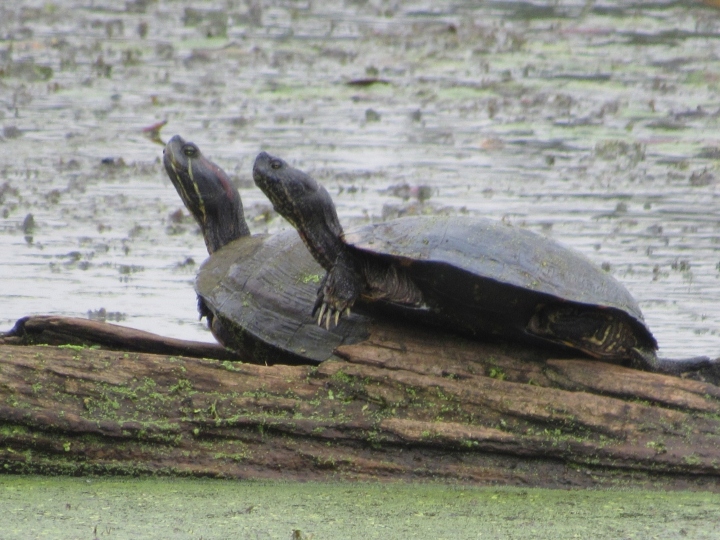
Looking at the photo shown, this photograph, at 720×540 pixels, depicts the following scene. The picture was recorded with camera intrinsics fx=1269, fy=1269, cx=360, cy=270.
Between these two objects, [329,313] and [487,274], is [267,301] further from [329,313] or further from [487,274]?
[487,274]

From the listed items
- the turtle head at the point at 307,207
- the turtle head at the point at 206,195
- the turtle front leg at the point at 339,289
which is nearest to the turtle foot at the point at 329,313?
the turtle front leg at the point at 339,289

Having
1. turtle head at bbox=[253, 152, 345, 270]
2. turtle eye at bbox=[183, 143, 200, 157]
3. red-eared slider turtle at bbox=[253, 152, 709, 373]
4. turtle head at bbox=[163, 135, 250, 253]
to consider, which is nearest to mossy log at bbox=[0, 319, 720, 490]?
red-eared slider turtle at bbox=[253, 152, 709, 373]

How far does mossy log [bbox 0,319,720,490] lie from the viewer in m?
3.51

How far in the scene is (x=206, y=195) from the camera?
500cm

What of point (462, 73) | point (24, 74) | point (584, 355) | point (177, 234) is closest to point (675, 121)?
point (462, 73)

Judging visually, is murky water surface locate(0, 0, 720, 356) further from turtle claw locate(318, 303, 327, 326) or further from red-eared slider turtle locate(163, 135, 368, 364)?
turtle claw locate(318, 303, 327, 326)

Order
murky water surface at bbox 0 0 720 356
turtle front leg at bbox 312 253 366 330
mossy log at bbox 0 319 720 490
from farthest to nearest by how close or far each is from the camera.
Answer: murky water surface at bbox 0 0 720 356 → turtle front leg at bbox 312 253 366 330 → mossy log at bbox 0 319 720 490

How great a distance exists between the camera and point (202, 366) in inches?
145

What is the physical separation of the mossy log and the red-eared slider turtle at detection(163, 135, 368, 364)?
277 mm

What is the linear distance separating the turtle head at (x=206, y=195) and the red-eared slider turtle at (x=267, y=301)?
131mm

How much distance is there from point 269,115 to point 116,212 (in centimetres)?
334

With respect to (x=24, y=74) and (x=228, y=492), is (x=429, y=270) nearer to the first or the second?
(x=228, y=492)

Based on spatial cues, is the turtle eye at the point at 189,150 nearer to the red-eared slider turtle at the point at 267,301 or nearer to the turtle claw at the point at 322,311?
the red-eared slider turtle at the point at 267,301

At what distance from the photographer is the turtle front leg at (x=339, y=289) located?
3.87 metres
